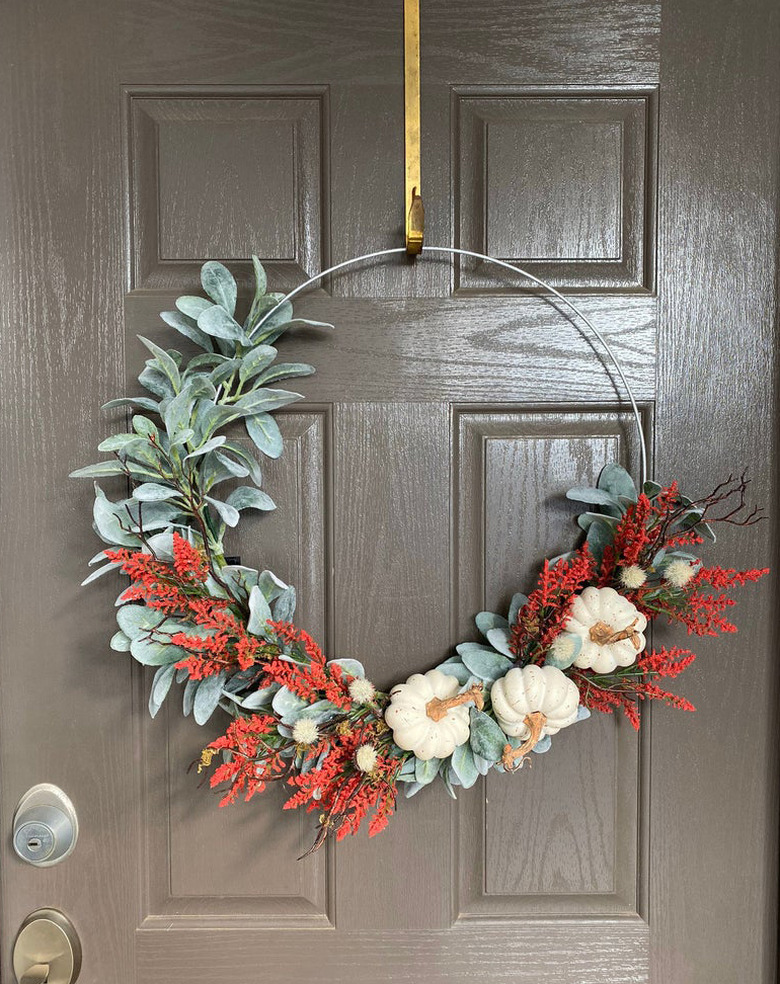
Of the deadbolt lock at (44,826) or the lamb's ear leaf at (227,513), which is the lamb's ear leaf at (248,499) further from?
the deadbolt lock at (44,826)

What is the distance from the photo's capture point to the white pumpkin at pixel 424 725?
724 millimetres

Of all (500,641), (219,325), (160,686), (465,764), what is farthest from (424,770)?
(219,325)

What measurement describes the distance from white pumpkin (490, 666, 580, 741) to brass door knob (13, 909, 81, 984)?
573mm

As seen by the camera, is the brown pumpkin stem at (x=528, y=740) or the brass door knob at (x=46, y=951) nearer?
the brown pumpkin stem at (x=528, y=740)

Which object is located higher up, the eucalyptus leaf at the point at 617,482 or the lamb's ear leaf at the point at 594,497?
the eucalyptus leaf at the point at 617,482

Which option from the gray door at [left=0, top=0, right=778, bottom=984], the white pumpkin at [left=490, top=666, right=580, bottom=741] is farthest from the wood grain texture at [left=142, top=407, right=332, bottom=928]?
the white pumpkin at [left=490, top=666, right=580, bottom=741]

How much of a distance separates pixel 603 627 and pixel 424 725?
7.9 inches

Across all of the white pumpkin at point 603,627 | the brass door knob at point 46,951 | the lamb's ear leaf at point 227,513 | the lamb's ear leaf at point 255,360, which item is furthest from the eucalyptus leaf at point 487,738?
the brass door knob at point 46,951

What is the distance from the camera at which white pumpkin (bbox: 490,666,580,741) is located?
0.72 metres

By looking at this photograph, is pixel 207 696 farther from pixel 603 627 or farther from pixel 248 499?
pixel 603 627

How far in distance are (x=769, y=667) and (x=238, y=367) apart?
681 mm

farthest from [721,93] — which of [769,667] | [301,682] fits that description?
[301,682]

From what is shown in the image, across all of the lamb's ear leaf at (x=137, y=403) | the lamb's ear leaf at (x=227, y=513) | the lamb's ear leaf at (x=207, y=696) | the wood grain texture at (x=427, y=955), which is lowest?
the wood grain texture at (x=427, y=955)

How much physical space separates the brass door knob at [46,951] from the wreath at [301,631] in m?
0.33
